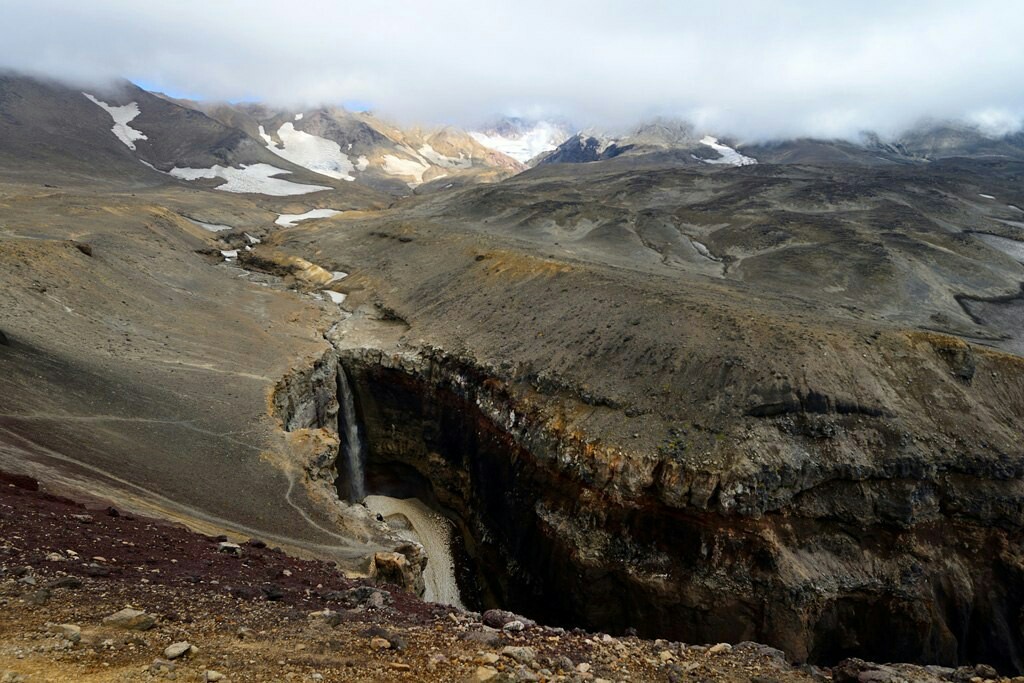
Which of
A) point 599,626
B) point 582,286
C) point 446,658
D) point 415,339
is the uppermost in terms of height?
point 582,286

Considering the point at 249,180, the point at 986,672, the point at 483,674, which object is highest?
the point at 249,180

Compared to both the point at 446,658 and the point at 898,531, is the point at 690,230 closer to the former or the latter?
the point at 898,531

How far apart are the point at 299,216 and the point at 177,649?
100763 mm

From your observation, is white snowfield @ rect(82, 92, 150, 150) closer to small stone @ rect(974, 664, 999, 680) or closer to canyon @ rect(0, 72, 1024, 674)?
canyon @ rect(0, 72, 1024, 674)

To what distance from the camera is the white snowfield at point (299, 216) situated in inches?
3563

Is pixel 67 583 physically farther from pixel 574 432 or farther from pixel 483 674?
pixel 574 432

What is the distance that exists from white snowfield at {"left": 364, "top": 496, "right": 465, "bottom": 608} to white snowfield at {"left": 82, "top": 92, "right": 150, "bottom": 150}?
468ft

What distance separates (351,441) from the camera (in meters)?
34.7

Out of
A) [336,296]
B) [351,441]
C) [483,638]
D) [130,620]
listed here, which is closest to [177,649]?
[130,620]

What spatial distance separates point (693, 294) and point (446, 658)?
91.3 ft

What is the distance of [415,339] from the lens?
36500 millimetres

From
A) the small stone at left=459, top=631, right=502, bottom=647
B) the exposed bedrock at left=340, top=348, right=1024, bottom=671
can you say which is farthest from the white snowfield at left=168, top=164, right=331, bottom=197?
the small stone at left=459, top=631, right=502, bottom=647

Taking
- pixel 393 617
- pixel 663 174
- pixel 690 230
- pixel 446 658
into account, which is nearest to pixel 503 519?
pixel 393 617

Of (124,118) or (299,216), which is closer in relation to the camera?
(299,216)
